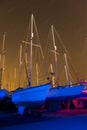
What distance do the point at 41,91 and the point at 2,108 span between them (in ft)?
76.3

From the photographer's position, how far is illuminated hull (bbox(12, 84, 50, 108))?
41250 millimetres

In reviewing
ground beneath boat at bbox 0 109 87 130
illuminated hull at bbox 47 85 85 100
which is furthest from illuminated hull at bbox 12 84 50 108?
ground beneath boat at bbox 0 109 87 130

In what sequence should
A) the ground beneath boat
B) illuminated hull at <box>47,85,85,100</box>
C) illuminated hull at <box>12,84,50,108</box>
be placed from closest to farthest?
the ground beneath boat
illuminated hull at <box>12,84,50,108</box>
illuminated hull at <box>47,85,85,100</box>

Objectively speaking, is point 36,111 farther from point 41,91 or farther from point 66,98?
point 41,91

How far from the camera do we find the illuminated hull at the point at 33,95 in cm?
4125

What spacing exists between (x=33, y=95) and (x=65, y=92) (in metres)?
8.30

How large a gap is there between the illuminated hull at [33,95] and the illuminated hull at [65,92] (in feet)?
20.8

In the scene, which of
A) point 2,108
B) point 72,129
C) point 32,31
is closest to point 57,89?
point 32,31

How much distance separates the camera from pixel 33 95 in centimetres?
4150

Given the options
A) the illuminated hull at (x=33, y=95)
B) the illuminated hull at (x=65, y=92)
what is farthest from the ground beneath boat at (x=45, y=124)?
the illuminated hull at (x=65, y=92)

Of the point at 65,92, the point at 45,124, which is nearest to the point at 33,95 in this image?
the point at 65,92

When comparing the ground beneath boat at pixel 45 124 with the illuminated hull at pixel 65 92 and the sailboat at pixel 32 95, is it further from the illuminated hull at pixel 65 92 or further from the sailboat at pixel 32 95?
the illuminated hull at pixel 65 92

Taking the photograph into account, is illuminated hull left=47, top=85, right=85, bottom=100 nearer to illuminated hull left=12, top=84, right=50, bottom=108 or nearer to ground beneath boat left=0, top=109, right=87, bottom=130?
illuminated hull left=12, top=84, right=50, bottom=108

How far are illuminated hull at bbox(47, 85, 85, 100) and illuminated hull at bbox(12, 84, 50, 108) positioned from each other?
635cm
